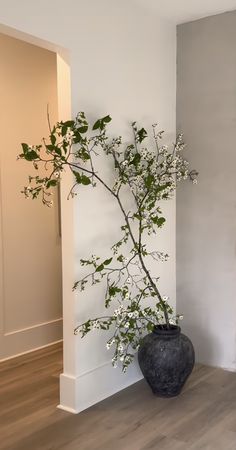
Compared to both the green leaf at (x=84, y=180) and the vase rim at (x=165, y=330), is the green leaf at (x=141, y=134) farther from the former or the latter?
the vase rim at (x=165, y=330)

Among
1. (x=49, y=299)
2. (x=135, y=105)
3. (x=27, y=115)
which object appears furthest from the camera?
(x=49, y=299)

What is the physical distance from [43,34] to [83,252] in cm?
121

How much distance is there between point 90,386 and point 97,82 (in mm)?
1812

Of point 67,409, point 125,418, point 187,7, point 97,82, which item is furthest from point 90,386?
point 187,7

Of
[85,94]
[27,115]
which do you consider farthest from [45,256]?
[85,94]

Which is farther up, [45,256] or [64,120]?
[64,120]

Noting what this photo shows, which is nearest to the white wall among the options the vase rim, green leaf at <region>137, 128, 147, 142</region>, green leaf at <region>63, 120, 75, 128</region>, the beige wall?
green leaf at <region>137, 128, 147, 142</region>

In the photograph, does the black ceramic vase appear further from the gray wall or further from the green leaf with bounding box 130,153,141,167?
the green leaf with bounding box 130,153,141,167

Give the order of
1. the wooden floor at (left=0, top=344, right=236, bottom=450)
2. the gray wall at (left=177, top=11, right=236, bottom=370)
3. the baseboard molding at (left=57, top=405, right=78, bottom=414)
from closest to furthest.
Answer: the wooden floor at (left=0, top=344, right=236, bottom=450), the baseboard molding at (left=57, top=405, right=78, bottom=414), the gray wall at (left=177, top=11, right=236, bottom=370)

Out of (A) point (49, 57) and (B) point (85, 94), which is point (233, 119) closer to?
(B) point (85, 94)

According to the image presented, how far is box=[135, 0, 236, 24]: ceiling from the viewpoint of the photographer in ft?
10.4

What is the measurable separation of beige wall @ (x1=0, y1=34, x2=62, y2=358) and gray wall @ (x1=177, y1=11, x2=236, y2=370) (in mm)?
1111

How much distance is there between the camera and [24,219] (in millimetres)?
3885

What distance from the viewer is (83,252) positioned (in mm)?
2869
